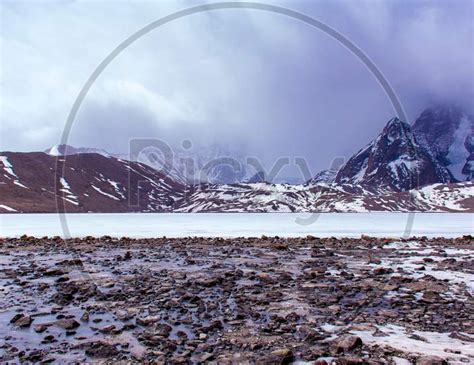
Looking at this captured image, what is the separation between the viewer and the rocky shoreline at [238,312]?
9.25 m

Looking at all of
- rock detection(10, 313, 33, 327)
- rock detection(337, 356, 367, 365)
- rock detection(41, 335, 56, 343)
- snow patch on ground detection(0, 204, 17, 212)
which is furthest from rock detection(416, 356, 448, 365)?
snow patch on ground detection(0, 204, 17, 212)

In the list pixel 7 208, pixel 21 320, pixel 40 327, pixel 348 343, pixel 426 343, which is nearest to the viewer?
pixel 348 343

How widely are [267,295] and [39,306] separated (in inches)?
295

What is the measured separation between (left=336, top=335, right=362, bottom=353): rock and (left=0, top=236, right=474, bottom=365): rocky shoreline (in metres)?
0.02

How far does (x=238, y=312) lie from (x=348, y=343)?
3990 millimetres

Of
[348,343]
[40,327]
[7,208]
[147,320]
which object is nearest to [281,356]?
[348,343]

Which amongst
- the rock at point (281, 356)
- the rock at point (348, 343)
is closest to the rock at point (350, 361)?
the rock at point (348, 343)

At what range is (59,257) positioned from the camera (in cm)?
2655

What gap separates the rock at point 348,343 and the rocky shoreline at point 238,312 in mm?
23

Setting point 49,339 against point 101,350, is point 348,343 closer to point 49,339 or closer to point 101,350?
point 101,350

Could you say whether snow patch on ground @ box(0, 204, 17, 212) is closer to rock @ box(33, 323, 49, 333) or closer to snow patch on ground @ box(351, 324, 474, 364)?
rock @ box(33, 323, 49, 333)

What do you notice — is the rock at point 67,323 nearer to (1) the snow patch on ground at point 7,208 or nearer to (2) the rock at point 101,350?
(2) the rock at point 101,350

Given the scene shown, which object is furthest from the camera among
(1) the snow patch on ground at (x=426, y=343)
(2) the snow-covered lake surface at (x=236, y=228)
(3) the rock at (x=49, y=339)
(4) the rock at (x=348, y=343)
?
(2) the snow-covered lake surface at (x=236, y=228)

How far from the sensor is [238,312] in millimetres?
12586
